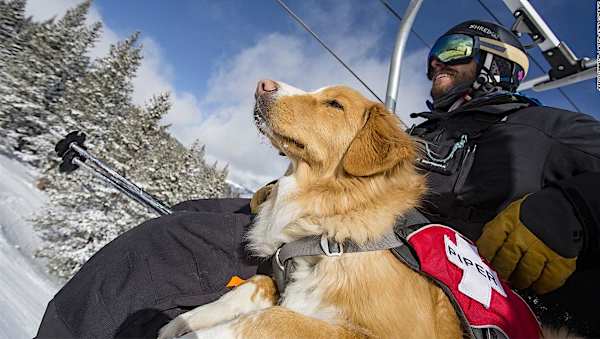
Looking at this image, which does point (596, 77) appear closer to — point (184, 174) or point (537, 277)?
point (537, 277)

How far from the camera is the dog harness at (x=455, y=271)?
2129mm

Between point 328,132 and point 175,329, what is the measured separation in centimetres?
193

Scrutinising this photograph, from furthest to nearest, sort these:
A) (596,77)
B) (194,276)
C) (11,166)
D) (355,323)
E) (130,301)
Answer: (11,166) → (596,77) → (194,276) → (130,301) → (355,323)

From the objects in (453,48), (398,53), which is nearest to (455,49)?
(453,48)

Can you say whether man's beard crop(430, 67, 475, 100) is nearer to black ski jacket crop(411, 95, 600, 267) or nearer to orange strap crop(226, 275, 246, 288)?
black ski jacket crop(411, 95, 600, 267)

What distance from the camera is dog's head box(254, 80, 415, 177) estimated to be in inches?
115

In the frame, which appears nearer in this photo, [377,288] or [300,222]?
[377,288]

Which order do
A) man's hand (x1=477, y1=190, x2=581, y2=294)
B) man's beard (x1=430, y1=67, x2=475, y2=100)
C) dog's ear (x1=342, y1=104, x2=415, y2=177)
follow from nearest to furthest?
1. man's hand (x1=477, y1=190, x2=581, y2=294)
2. dog's ear (x1=342, y1=104, x2=415, y2=177)
3. man's beard (x1=430, y1=67, x2=475, y2=100)

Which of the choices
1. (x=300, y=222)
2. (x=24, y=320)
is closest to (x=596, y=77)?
(x=300, y=222)

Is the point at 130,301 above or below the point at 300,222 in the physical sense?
below

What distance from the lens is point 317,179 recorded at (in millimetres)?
3086

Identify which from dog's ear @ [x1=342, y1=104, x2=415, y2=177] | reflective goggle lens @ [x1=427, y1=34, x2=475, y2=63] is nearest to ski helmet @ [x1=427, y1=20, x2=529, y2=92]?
reflective goggle lens @ [x1=427, y1=34, x2=475, y2=63]

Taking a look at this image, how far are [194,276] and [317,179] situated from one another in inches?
48.6

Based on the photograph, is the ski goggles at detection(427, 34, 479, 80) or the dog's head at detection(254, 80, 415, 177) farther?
the ski goggles at detection(427, 34, 479, 80)
